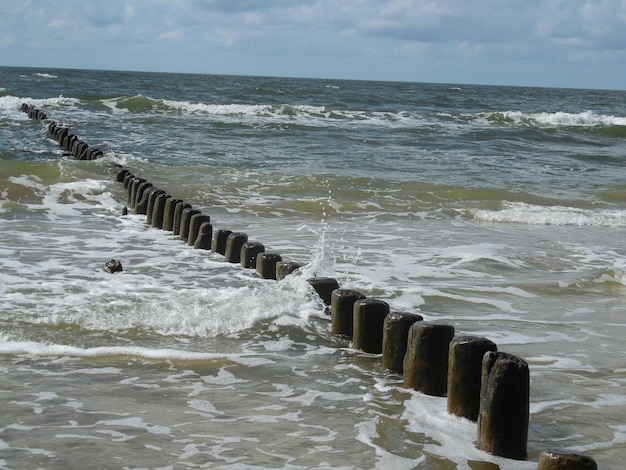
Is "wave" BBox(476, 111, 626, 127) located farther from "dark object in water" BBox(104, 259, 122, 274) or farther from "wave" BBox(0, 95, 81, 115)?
"dark object in water" BBox(104, 259, 122, 274)

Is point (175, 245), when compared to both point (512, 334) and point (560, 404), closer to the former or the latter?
point (512, 334)

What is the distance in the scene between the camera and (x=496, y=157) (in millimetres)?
23688

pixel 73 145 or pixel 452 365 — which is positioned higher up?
pixel 73 145

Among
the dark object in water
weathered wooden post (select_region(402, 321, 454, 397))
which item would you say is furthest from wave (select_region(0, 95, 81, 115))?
weathered wooden post (select_region(402, 321, 454, 397))

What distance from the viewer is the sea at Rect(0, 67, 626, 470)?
4.79 metres

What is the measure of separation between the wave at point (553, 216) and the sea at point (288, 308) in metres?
0.06

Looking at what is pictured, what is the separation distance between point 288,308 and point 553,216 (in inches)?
303

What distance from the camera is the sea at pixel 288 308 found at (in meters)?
4.79

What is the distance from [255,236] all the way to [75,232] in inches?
88.4

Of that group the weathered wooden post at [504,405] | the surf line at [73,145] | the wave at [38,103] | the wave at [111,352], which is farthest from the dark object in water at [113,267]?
the wave at [38,103]

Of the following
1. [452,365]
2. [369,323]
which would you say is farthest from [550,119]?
[452,365]

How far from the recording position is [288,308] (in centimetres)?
733

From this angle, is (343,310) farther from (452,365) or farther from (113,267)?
(113,267)

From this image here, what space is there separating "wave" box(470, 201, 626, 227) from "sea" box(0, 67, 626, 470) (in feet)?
0.18
